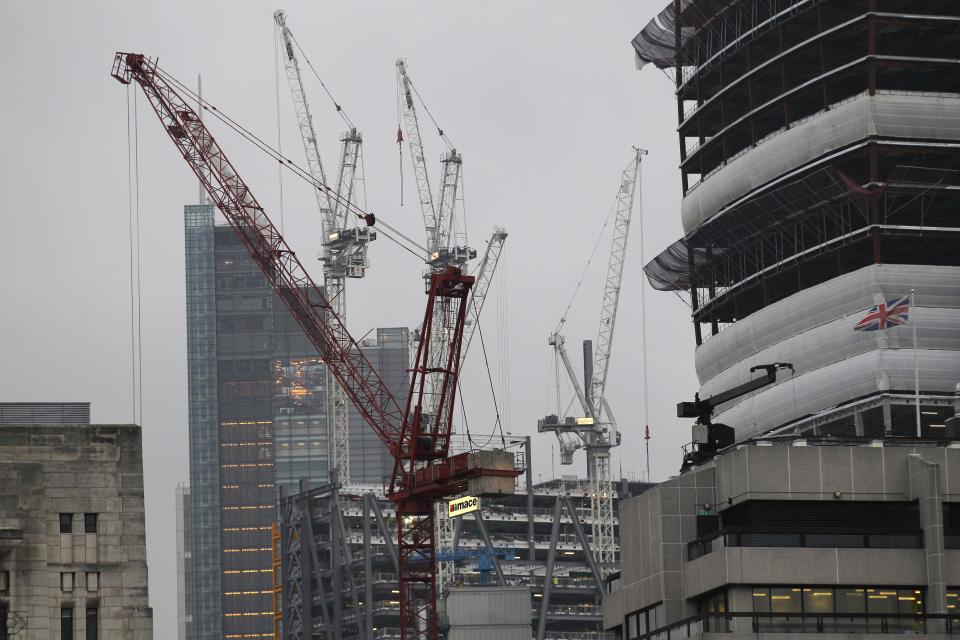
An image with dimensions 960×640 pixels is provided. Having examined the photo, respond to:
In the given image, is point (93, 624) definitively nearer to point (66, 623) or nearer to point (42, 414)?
point (66, 623)

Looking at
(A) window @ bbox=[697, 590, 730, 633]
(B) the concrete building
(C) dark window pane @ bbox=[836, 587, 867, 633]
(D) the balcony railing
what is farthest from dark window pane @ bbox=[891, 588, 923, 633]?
(B) the concrete building

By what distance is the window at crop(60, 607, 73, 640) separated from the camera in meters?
84.2

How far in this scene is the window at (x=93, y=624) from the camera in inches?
3329

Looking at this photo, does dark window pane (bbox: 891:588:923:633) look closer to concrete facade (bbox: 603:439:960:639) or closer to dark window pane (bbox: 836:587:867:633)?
concrete facade (bbox: 603:439:960:639)

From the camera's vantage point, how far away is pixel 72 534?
85375mm

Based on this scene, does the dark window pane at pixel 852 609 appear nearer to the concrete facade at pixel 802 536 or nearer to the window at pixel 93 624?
the concrete facade at pixel 802 536

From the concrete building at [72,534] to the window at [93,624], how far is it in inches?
1.7

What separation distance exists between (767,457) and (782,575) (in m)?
6.48

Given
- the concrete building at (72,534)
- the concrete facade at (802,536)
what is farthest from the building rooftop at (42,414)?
the concrete facade at (802,536)

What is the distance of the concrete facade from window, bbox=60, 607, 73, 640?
3538 cm

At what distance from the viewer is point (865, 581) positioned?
343 feet

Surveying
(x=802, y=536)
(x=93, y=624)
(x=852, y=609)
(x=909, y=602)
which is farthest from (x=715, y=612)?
(x=93, y=624)

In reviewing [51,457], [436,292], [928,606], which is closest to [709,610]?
[928,606]

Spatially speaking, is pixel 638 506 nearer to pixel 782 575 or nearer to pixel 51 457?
pixel 782 575
